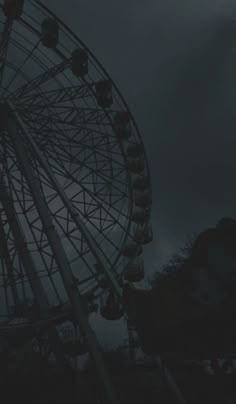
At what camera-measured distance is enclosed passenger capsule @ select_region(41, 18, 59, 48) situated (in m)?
13.5

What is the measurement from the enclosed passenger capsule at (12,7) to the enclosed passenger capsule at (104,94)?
3.74 meters

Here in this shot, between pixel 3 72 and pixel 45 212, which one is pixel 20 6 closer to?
pixel 3 72

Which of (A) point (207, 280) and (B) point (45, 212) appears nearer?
(A) point (207, 280)

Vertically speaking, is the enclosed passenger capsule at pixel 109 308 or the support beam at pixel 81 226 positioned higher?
the support beam at pixel 81 226

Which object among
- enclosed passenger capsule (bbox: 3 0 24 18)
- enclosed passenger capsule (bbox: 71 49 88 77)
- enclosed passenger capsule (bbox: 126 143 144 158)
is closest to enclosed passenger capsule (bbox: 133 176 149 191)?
enclosed passenger capsule (bbox: 126 143 144 158)

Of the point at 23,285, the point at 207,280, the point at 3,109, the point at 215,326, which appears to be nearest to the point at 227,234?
the point at 207,280

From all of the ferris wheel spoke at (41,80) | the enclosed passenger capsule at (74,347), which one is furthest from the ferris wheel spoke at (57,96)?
the enclosed passenger capsule at (74,347)

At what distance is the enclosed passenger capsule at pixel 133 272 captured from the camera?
48.7 ft

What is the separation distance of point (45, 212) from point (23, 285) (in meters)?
5.13

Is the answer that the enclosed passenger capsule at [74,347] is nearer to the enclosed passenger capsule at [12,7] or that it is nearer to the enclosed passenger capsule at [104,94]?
the enclosed passenger capsule at [104,94]

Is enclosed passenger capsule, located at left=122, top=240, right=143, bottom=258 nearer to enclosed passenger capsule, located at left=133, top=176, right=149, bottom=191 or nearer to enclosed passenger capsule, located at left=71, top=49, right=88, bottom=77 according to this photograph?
enclosed passenger capsule, located at left=133, top=176, right=149, bottom=191

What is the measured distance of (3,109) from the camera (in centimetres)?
1224

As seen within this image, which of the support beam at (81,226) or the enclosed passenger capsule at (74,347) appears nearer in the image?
the support beam at (81,226)

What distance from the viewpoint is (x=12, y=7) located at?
42.0 feet
